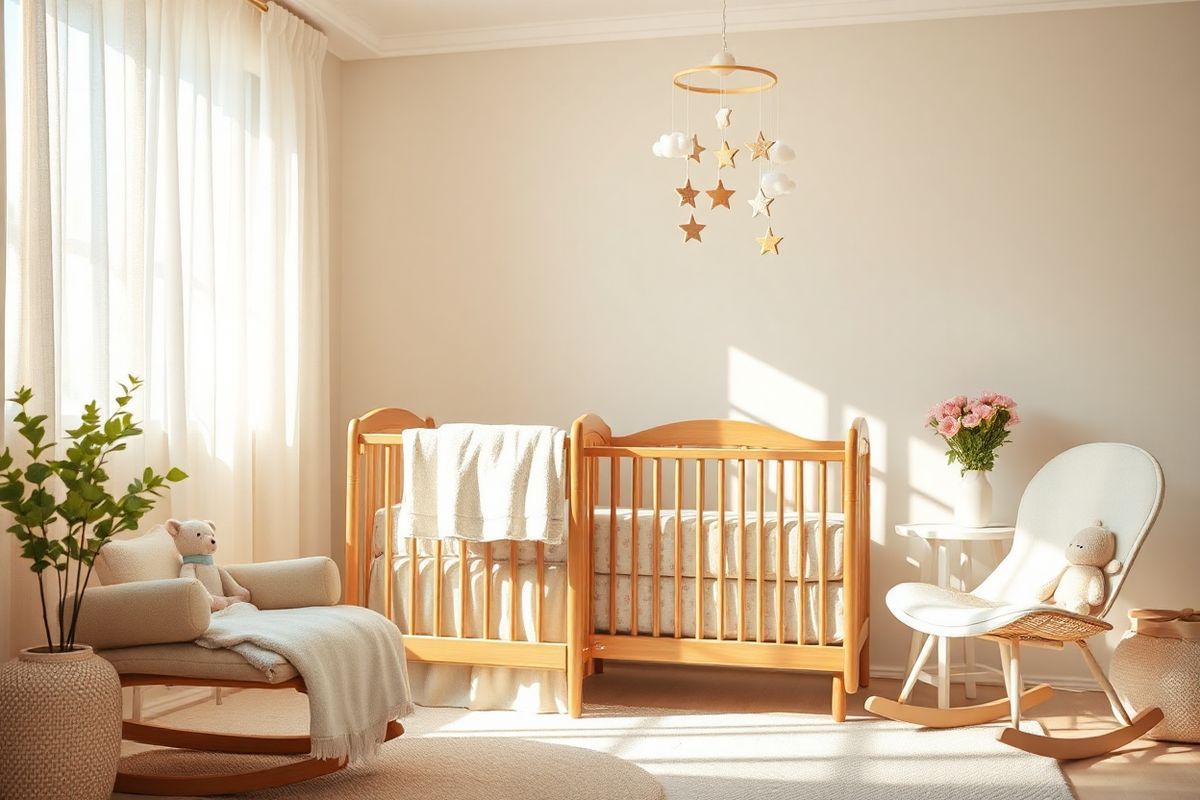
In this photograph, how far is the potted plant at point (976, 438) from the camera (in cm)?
372

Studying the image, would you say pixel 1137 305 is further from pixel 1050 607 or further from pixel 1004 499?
pixel 1050 607

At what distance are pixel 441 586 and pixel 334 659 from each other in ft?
3.11

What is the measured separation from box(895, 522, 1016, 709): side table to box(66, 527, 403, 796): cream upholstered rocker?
1830 millimetres

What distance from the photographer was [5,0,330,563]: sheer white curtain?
2.89 m

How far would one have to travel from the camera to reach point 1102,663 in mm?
3910

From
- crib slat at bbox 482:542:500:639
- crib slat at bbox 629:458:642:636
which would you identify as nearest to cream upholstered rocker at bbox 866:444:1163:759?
crib slat at bbox 629:458:642:636

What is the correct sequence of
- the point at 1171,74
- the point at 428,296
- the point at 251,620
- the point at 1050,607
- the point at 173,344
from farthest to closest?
the point at 428,296, the point at 1171,74, the point at 173,344, the point at 1050,607, the point at 251,620

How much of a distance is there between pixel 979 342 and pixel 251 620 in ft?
8.41

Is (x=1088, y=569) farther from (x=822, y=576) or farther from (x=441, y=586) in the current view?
(x=441, y=586)

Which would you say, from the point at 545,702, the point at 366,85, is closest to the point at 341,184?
the point at 366,85

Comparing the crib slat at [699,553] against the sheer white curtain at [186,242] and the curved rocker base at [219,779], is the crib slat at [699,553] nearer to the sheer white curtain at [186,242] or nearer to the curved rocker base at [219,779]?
the curved rocker base at [219,779]

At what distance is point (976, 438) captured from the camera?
3727mm

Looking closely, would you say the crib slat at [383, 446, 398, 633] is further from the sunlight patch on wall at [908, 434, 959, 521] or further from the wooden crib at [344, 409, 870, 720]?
the sunlight patch on wall at [908, 434, 959, 521]

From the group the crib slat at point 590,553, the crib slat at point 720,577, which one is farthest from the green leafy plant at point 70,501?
the crib slat at point 720,577
